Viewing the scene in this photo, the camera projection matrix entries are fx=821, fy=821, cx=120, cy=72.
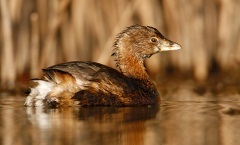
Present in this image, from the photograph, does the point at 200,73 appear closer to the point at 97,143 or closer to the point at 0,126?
the point at 0,126

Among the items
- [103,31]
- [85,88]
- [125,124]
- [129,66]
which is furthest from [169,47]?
[125,124]

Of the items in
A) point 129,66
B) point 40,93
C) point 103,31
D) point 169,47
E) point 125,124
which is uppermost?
point 103,31

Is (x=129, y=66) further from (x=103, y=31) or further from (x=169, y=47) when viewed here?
(x=103, y=31)

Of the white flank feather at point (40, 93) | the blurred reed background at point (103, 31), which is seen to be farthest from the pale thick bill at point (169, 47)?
the white flank feather at point (40, 93)

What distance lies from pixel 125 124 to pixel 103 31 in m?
4.64

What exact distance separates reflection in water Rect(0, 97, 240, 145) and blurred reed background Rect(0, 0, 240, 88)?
224 cm

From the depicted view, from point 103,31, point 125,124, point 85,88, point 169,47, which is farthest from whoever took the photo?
point 103,31

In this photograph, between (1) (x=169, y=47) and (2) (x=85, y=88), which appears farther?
(1) (x=169, y=47)

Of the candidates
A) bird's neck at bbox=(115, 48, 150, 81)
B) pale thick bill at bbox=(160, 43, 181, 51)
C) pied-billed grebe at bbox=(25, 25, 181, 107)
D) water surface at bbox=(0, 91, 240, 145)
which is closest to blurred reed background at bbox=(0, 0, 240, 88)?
pale thick bill at bbox=(160, 43, 181, 51)

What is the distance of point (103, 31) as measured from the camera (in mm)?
11594

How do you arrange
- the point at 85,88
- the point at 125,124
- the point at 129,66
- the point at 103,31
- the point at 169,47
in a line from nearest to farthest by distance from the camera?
the point at 125,124, the point at 85,88, the point at 129,66, the point at 169,47, the point at 103,31

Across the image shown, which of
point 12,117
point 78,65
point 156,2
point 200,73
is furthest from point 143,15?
point 12,117

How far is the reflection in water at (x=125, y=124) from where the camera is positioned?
618cm

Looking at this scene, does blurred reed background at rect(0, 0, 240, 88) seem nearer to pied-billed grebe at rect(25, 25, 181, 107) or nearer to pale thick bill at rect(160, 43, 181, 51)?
pale thick bill at rect(160, 43, 181, 51)
